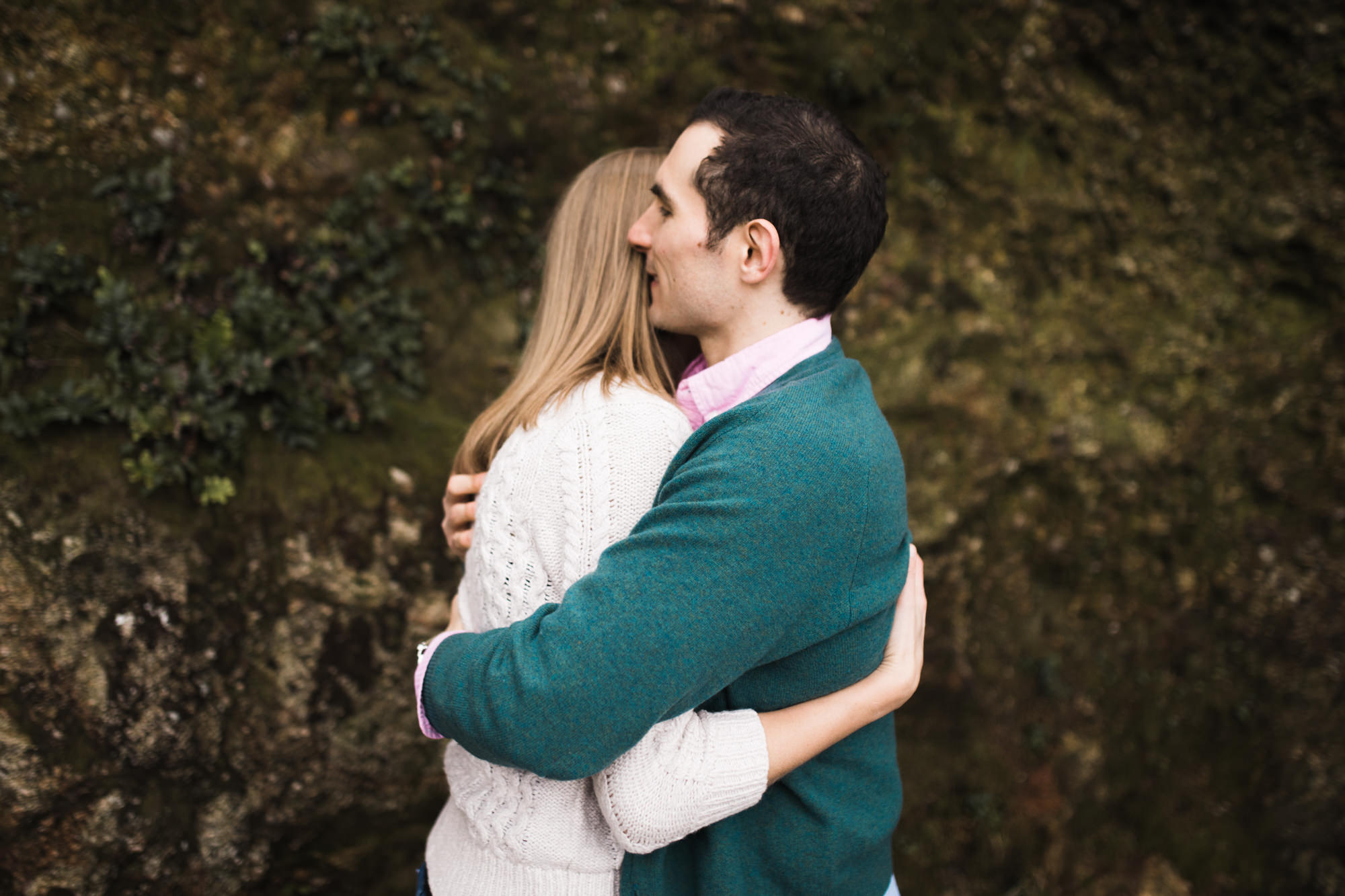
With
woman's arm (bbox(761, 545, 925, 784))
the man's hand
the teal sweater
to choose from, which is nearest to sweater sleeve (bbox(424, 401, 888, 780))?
the teal sweater

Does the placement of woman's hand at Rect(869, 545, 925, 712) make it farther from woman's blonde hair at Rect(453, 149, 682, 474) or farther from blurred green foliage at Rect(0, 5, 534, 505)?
Answer: blurred green foliage at Rect(0, 5, 534, 505)

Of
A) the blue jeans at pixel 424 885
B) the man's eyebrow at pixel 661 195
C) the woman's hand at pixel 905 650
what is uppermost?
the man's eyebrow at pixel 661 195

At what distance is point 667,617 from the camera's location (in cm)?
120

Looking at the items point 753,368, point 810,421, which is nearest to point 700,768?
point 810,421

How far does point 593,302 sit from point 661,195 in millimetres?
290

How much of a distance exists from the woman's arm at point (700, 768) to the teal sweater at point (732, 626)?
6 centimetres

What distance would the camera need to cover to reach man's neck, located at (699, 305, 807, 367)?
1.61 meters

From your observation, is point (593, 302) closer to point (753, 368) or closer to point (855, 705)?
point (753, 368)

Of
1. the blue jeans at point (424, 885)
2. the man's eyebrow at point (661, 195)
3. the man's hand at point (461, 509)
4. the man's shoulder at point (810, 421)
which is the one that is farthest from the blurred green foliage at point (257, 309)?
the man's shoulder at point (810, 421)

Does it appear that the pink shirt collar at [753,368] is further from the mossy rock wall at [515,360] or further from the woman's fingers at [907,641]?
the mossy rock wall at [515,360]

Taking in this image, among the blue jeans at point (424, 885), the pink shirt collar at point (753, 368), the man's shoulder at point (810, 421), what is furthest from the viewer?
the blue jeans at point (424, 885)

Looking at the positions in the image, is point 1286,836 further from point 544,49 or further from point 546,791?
point 544,49

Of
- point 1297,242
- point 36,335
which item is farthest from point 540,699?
point 1297,242

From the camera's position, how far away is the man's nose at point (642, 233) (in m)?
1.70
